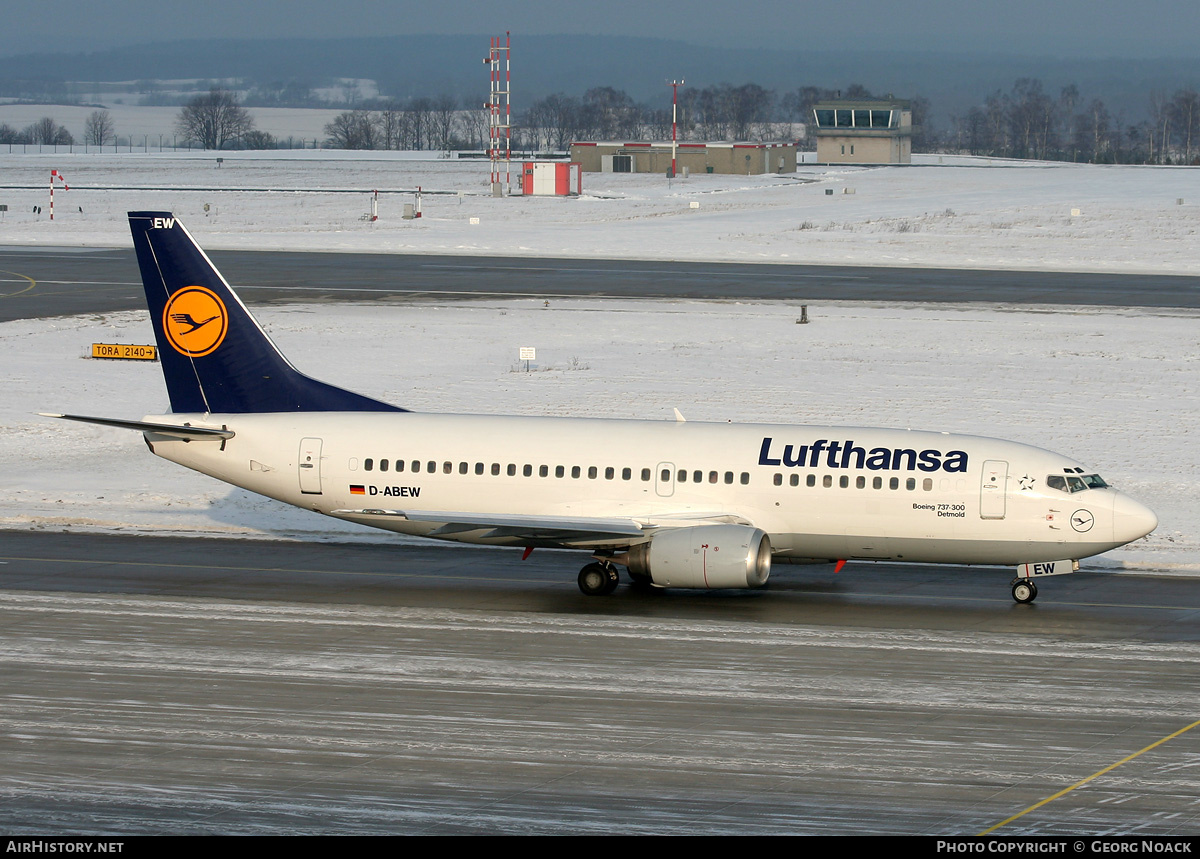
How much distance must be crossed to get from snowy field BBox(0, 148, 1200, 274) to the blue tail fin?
66101 millimetres

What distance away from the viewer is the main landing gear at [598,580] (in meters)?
31.6

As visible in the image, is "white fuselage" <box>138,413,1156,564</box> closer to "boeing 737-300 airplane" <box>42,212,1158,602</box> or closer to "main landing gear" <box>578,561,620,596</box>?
"boeing 737-300 airplane" <box>42,212,1158,602</box>

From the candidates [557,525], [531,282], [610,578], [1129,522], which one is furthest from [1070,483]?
[531,282]

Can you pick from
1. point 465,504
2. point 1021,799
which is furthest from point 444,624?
point 1021,799

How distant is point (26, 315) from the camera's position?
68688mm

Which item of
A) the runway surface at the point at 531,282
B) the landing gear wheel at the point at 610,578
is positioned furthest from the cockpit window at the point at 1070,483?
the runway surface at the point at 531,282

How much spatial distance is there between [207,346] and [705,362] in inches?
1078

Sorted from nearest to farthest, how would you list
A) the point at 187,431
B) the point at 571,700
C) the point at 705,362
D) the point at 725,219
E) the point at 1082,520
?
the point at 571,700, the point at 1082,520, the point at 187,431, the point at 705,362, the point at 725,219

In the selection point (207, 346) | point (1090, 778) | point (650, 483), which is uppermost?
point (207, 346)

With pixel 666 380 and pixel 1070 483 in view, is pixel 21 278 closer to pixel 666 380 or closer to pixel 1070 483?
pixel 666 380

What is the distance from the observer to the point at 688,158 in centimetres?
19350

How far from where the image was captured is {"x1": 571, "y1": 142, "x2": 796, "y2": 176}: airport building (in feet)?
627

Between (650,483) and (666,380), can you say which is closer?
(650,483)

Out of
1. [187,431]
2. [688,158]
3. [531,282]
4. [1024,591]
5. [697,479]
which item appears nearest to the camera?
[1024,591]
